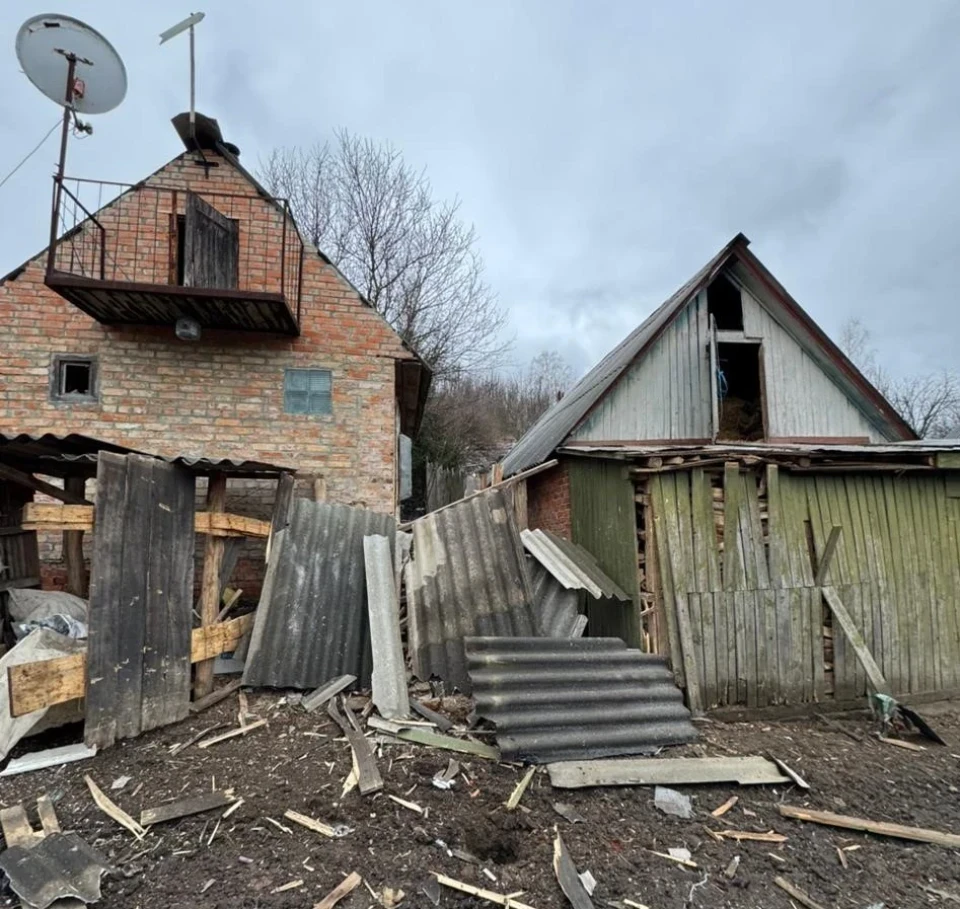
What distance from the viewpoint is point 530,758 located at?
375cm

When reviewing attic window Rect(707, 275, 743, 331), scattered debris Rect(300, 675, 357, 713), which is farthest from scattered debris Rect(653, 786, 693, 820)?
attic window Rect(707, 275, 743, 331)

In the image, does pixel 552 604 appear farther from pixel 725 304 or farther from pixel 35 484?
pixel 725 304

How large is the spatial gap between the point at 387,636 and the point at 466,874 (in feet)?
7.28

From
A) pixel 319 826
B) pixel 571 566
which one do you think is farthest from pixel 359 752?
pixel 571 566

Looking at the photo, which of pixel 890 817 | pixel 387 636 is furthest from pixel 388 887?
pixel 890 817

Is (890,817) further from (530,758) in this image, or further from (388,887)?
(388,887)

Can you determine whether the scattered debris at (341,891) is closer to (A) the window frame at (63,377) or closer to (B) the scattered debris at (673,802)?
(B) the scattered debris at (673,802)

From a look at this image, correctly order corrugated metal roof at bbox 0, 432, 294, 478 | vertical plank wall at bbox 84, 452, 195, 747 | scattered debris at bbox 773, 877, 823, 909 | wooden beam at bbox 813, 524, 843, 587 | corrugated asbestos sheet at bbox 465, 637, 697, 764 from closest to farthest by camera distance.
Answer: scattered debris at bbox 773, 877, 823, 909, vertical plank wall at bbox 84, 452, 195, 747, corrugated asbestos sheet at bbox 465, 637, 697, 764, corrugated metal roof at bbox 0, 432, 294, 478, wooden beam at bbox 813, 524, 843, 587

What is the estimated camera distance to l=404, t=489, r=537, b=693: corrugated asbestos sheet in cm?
487

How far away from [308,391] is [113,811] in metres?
5.46

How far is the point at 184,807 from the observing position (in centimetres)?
302

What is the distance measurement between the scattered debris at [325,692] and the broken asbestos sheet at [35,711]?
160 cm

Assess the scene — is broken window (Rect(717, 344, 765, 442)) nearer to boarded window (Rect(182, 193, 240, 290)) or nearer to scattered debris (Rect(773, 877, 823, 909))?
scattered debris (Rect(773, 877, 823, 909))

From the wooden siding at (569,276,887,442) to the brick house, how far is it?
3384 millimetres
